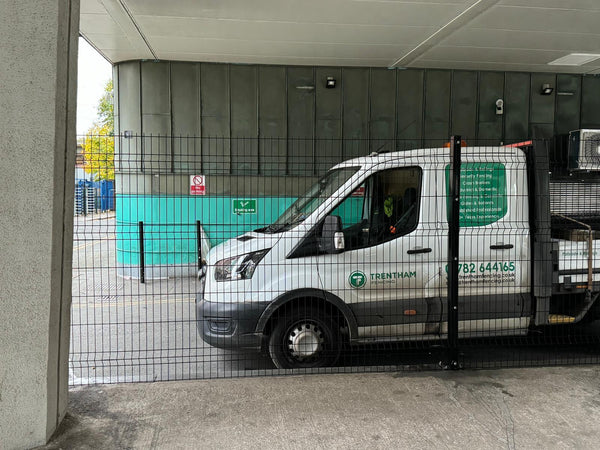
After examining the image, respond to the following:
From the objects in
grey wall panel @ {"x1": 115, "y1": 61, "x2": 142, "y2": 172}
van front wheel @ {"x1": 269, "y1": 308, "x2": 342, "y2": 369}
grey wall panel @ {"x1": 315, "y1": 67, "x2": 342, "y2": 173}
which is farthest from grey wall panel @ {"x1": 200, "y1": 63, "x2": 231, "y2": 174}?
van front wheel @ {"x1": 269, "y1": 308, "x2": 342, "y2": 369}

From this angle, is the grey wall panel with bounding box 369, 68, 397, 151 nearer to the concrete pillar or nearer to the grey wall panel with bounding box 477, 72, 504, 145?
the grey wall panel with bounding box 477, 72, 504, 145

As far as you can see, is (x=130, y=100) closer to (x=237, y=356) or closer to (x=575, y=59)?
(x=237, y=356)

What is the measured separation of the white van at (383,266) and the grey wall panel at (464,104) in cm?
660

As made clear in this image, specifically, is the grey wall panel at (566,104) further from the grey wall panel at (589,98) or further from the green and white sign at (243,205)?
the green and white sign at (243,205)

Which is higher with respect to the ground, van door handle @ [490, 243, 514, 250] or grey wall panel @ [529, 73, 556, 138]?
grey wall panel @ [529, 73, 556, 138]

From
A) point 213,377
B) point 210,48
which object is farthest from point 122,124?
point 213,377

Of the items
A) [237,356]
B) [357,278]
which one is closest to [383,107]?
[357,278]

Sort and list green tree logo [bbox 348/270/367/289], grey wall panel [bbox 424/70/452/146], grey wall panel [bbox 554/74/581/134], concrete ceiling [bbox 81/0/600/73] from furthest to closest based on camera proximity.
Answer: grey wall panel [bbox 554/74/581/134], grey wall panel [bbox 424/70/452/146], concrete ceiling [bbox 81/0/600/73], green tree logo [bbox 348/270/367/289]

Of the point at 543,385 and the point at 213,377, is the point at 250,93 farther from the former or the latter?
the point at 543,385

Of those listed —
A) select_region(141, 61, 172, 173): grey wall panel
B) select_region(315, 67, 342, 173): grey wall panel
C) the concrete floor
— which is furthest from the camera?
select_region(315, 67, 342, 173): grey wall panel

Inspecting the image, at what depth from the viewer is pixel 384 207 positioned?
5262 mm

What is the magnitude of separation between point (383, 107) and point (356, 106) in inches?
25.8

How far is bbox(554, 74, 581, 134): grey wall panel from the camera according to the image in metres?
12.0

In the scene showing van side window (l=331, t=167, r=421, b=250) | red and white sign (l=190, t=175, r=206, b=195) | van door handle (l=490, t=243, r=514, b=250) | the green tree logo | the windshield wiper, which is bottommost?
the green tree logo
